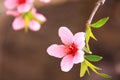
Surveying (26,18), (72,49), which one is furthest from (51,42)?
(72,49)

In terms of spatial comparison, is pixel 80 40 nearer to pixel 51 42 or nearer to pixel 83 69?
pixel 83 69

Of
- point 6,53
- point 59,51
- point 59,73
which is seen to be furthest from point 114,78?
point 59,51

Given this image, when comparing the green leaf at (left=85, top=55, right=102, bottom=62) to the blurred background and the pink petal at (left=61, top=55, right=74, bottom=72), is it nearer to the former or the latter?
the pink petal at (left=61, top=55, right=74, bottom=72)

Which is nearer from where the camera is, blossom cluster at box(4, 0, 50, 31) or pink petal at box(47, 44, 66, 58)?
pink petal at box(47, 44, 66, 58)

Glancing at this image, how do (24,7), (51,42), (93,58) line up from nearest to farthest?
(93,58)
(24,7)
(51,42)

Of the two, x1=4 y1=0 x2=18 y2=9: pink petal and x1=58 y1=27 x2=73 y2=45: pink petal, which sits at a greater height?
x1=4 y1=0 x2=18 y2=9: pink petal

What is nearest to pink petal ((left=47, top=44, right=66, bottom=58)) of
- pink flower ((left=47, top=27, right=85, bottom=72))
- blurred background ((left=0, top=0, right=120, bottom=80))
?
pink flower ((left=47, top=27, right=85, bottom=72))

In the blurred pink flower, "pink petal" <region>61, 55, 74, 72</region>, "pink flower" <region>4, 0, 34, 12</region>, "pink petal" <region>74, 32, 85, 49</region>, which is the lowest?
"pink petal" <region>61, 55, 74, 72</region>
